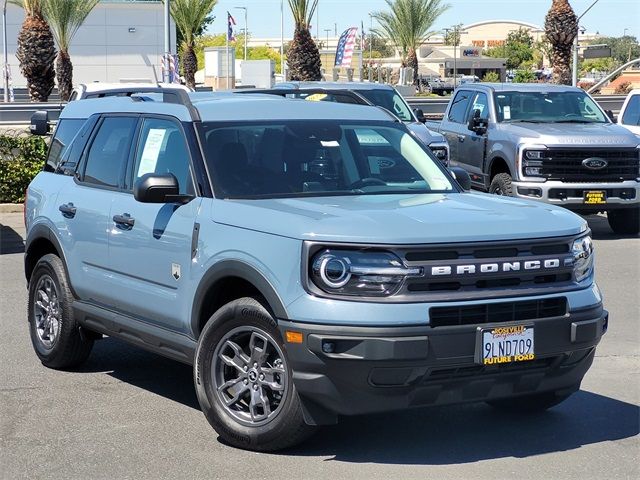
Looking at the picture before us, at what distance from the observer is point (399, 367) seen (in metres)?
5.50

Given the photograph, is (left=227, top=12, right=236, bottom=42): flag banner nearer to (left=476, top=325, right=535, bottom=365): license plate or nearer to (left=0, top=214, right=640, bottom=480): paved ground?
(left=0, top=214, right=640, bottom=480): paved ground

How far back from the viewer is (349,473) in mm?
5723

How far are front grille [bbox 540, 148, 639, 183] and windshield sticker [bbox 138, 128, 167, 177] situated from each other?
9.30 m

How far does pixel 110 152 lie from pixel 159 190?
1.31 metres

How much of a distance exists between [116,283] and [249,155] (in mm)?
1202

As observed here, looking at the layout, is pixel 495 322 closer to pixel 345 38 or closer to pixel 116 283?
pixel 116 283

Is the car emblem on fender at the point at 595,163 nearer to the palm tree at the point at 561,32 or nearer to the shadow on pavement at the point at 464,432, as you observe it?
the shadow on pavement at the point at 464,432

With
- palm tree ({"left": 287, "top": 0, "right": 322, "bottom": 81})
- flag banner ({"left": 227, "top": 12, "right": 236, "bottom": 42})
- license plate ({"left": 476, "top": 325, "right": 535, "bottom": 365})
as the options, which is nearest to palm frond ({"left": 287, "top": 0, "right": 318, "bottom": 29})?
palm tree ({"left": 287, "top": 0, "right": 322, "bottom": 81})

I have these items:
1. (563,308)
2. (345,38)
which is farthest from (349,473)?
(345,38)

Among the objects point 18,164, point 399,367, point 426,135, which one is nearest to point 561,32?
point 426,135

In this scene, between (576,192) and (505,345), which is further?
(576,192)

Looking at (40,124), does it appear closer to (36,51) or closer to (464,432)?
(464,432)

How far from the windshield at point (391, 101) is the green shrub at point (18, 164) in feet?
17.4

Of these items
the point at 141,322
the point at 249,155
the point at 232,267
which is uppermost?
the point at 249,155
